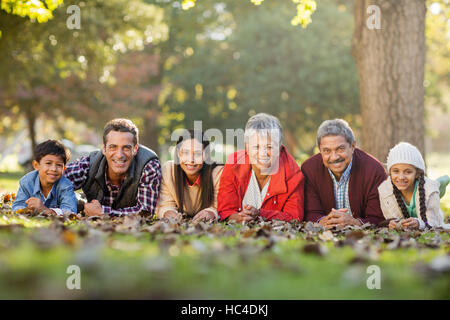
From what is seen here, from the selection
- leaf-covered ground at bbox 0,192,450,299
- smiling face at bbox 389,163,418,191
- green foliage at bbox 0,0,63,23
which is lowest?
leaf-covered ground at bbox 0,192,450,299

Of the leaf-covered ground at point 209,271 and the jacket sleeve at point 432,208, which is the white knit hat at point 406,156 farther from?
the leaf-covered ground at point 209,271

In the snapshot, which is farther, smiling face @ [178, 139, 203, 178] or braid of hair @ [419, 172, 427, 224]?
smiling face @ [178, 139, 203, 178]

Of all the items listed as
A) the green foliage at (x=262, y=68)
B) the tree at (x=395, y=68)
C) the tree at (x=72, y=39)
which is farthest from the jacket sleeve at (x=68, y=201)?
the green foliage at (x=262, y=68)

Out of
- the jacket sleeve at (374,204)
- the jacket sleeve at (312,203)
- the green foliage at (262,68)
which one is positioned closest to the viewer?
the jacket sleeve at (374,204)

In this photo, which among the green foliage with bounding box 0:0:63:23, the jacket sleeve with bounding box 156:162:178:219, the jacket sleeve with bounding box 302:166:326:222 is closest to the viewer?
the jacket sleeve with bounding box 302:166:326:222

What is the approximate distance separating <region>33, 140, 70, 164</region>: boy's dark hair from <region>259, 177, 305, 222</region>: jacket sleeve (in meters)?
2.62

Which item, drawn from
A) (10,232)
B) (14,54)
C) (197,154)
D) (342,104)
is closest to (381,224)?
(197,154)

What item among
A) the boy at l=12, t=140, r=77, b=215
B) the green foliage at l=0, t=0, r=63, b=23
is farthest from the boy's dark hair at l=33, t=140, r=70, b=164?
the green foliage at l=0, t=0, r=63, b=23

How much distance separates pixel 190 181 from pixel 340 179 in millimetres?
1987

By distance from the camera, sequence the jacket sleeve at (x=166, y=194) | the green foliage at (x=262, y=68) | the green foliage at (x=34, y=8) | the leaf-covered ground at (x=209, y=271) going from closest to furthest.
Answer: the leaf-covered ground at (x=209, y=271)
the jacket sleeve at (x=166, y=194)
the green foliage at (x=34, y=8)
the green foliage at (x=262, y=68)

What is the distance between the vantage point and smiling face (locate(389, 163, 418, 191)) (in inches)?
246

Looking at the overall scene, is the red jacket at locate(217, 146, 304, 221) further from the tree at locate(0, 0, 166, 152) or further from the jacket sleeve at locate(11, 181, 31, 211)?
the tree at locate(0, 0, 166, 152)

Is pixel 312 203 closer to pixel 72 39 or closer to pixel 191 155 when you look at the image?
pixel 191 155

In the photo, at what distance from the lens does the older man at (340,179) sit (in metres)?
6.52
